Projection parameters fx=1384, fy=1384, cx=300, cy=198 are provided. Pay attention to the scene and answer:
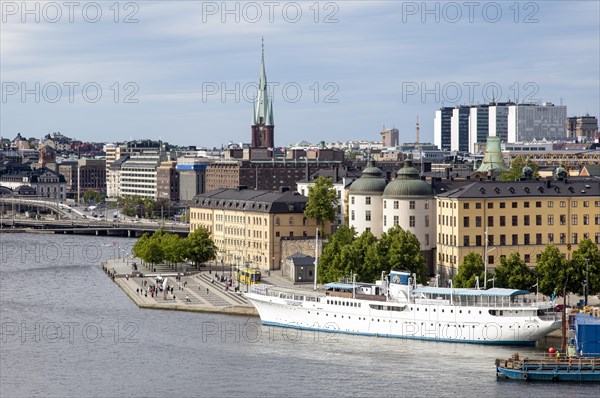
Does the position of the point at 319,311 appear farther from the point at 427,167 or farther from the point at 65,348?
the point at 427,167

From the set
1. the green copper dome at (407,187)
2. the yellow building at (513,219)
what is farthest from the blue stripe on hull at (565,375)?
the green copper dome at (407,187)

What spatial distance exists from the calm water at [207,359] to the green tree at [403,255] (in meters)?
10.1

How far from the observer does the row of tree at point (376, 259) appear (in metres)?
86.0

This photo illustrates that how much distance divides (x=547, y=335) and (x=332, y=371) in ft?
47.4

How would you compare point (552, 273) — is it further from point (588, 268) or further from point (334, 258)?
point (334, 258)

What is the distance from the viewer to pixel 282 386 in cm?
6112

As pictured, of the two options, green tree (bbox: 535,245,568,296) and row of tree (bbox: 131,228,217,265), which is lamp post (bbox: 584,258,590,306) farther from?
row of tree (bbox: 131,228,217,265)

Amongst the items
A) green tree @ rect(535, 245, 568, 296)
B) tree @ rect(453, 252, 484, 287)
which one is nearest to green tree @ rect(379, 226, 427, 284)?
tree @ rect(453, 252, 484, 287)

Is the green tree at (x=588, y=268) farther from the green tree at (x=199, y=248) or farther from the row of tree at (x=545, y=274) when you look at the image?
the green tree at (x=199, y=248)

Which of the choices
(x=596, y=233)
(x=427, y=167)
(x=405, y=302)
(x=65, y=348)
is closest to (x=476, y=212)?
(x=596, y=233)

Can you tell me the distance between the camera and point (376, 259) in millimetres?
85938

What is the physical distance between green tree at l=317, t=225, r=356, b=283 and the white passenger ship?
596 cm

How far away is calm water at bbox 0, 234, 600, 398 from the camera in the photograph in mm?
60625

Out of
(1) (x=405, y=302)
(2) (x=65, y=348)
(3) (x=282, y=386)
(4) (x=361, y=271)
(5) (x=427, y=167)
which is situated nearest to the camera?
(3) (x=282, y=386)
